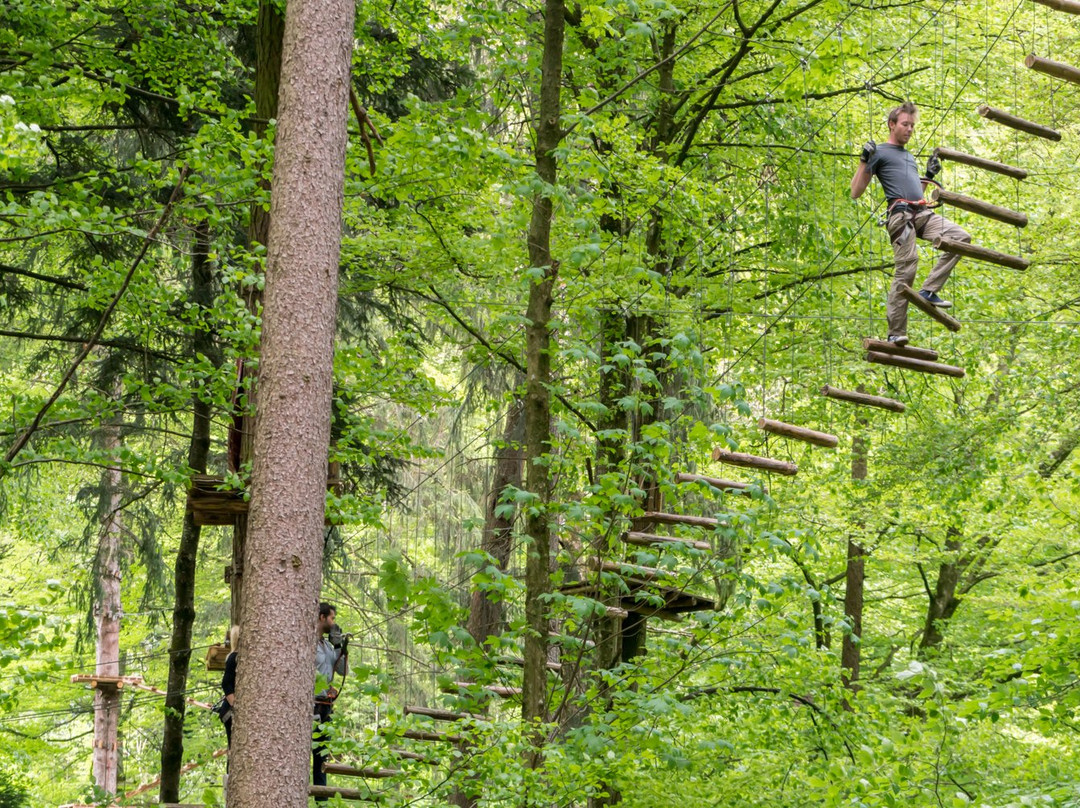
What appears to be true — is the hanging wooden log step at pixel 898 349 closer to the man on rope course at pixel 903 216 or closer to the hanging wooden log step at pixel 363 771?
the man on rope course at pixel 903 216

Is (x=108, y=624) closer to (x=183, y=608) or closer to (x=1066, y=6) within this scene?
(x=183, y=608)

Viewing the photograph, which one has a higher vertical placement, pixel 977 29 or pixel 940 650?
pixel 977 29

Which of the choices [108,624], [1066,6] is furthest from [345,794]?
[108,624]

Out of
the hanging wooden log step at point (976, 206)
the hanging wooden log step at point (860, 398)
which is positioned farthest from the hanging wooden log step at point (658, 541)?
the hanging wooden log step at point (976, 206)

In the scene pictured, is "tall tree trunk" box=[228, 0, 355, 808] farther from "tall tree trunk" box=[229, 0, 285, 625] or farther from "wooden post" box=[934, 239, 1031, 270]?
"wooden post" box=[934, 239, 1031, 270]

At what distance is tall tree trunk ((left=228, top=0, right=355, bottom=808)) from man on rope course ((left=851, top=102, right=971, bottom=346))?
12.3 feet

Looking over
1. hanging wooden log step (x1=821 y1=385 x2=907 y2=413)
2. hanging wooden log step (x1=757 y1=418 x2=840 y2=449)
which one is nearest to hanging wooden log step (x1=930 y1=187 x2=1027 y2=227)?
hanging wooden log step (x1=821 y1=385 x2=907 y2=413)

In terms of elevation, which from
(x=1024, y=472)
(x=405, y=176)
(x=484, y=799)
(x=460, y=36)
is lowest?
(x=484, y=799)

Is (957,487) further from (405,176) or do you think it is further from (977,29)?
(405,176)

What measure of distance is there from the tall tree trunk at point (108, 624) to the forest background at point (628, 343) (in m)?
0.25

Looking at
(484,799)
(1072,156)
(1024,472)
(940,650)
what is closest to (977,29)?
(1072,156)

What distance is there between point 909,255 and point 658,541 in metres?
2.74

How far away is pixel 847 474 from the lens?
13.2 metres

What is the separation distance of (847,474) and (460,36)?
7.98 metres
